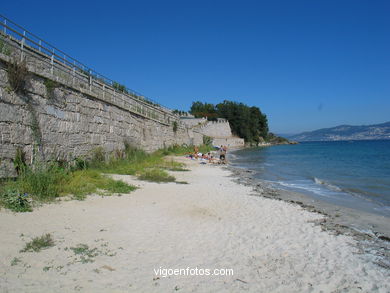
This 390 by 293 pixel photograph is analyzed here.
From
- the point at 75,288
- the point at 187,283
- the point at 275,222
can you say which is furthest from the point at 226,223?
the point at 75,288

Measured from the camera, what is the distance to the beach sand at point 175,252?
353cm

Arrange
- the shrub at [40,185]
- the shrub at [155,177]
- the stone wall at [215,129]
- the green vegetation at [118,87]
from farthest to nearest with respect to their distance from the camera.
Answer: the stone wall at [215,129], the green vegetation at [118,87], the shrub at [155,177], the shrub at [40,185]

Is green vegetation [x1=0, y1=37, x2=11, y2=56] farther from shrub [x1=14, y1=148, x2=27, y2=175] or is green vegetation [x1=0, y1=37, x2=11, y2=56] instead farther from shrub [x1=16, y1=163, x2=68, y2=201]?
shrub [x1=16, y1=163, x2=68, y2=201]

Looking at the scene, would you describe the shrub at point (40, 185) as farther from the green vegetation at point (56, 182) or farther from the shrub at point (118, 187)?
the shrub at point (118, 187)

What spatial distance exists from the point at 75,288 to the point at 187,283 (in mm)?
1287

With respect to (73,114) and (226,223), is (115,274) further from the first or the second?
(73,114)

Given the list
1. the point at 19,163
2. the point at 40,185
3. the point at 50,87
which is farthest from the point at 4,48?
Answer: the point at 40,185

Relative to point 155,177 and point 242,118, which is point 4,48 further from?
point 242,118

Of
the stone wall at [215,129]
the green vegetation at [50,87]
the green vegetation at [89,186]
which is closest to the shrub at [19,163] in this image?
the green vegetation at [89,186]

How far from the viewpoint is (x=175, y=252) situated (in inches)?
179

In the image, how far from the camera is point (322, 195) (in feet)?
36.8

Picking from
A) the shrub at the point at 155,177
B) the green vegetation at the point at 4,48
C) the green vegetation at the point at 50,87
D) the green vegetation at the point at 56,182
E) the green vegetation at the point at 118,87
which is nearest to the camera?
the green vegetation at the point at 56,182

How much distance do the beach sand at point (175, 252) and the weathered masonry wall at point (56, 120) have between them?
10.1 ft

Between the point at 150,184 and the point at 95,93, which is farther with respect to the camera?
the point at 95,93
